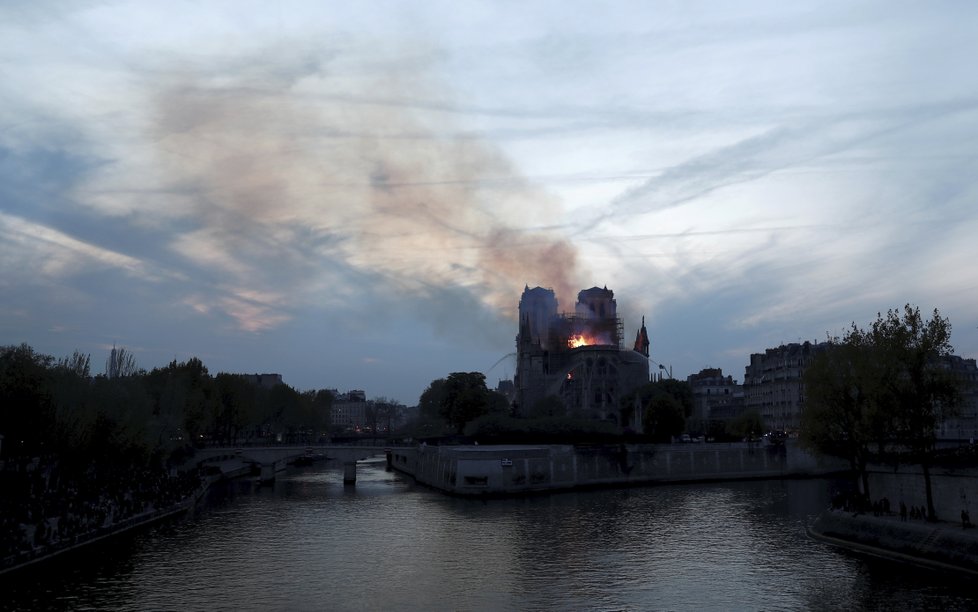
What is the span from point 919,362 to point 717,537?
1794 cm

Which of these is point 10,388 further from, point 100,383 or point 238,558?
point 238,558

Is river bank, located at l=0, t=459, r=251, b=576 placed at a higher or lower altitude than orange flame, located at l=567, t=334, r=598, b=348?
lower

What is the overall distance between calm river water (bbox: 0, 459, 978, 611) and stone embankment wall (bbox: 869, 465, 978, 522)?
19.9ft

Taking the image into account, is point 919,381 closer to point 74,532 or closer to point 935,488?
point 935,488

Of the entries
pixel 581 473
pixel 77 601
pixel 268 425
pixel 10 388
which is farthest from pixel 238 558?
pixel 268 425

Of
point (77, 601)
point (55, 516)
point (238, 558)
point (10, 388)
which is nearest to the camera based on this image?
point (77, 601)

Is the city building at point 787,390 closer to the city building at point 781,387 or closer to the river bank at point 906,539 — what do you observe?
the city building at point 781,387

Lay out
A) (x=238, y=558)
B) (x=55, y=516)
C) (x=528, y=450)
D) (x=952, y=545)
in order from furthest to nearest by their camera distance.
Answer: (x=528, y=450)
(x=55, y=516)
(x=238, y=558)
(x=952, y=545)

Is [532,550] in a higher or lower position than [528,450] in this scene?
lower

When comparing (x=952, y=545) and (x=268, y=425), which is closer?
(x=952, y=545)

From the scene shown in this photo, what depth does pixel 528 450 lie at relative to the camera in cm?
9281

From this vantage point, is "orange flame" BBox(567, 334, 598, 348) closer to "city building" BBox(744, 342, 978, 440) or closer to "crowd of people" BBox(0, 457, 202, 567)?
"city building" BBox(744, 342, 978, 440)

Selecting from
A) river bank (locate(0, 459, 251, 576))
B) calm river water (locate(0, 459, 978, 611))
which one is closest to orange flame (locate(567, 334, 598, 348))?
calm river water (locate(0, 459, 978, 611))

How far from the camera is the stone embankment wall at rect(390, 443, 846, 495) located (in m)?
88.9
